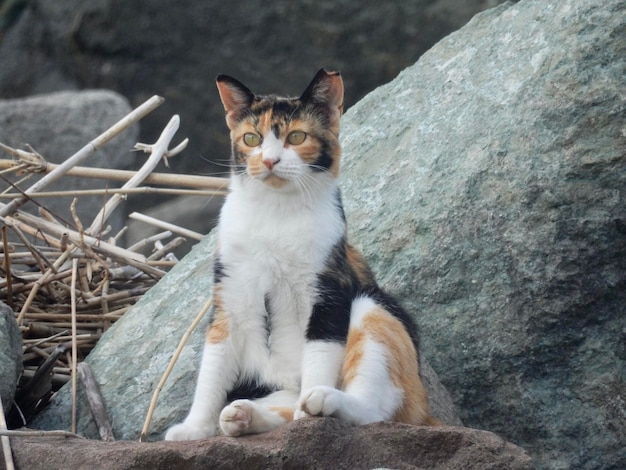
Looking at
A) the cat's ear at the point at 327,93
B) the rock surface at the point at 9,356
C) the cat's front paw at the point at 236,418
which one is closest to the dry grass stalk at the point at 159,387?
the rock surface at the point at 9,356

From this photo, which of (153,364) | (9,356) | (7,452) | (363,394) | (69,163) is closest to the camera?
(7,452)

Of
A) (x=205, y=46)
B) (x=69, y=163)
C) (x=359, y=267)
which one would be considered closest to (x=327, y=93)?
(x=359, y=267)

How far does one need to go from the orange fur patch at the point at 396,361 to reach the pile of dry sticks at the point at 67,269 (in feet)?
4.27

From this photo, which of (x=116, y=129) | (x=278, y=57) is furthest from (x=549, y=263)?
(x=278, y=57)

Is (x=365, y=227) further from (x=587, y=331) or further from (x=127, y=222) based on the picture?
(x=127, y=222)

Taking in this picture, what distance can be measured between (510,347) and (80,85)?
805 centimetres

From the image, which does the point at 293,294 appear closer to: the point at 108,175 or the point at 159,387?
the point at 159,387

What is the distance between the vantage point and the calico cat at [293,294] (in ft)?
13.6

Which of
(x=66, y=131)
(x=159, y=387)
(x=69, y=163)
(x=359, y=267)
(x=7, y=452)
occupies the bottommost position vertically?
Answer: (x=7, y=452)

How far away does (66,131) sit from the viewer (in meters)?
9.40

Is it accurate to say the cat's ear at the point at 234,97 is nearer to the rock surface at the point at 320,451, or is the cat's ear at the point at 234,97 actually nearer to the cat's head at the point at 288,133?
the cat's head at the point at 288,133

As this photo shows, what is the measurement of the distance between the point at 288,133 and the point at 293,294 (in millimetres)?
680

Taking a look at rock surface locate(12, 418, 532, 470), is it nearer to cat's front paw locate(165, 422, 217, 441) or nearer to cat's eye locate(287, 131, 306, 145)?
cat's front paw locate(165, 422, 217, 441)

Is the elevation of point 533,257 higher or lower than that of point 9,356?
higher
